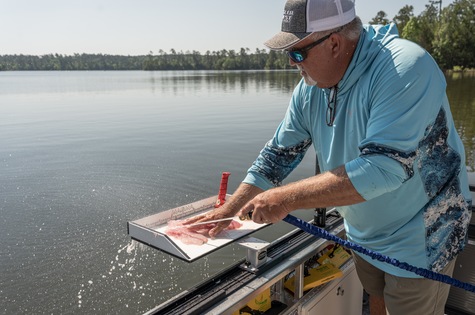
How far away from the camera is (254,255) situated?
225 centimetres

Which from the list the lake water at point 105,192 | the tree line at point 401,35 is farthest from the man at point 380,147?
the tree line at point 401,35

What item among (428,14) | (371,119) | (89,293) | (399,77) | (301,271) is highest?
(428,14)

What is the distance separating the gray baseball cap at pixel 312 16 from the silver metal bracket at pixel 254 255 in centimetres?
114

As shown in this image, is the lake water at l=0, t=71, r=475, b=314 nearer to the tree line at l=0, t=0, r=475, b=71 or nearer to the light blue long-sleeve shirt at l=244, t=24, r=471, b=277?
the light blue long-sleeve shirt at l=244, t=24, r=471, b=277

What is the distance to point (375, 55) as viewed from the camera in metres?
1.67

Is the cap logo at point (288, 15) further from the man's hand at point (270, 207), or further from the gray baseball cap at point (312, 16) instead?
the man's hand at point (270, 207)

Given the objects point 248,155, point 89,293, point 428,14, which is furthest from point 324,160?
point 428,14

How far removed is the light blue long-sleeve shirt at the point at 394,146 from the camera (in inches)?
58.3

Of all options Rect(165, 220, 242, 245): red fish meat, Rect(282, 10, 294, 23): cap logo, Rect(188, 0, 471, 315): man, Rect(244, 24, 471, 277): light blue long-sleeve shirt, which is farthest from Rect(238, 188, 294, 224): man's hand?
Rect(282, 10, 294, 23): cap logo

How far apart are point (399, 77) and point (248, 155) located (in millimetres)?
11891

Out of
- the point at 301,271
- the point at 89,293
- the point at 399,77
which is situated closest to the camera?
the point at 399,77

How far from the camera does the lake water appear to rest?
636 centimetres

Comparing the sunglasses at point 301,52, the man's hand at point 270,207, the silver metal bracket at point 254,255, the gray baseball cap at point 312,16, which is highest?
the gray baseball cap at point 312,16

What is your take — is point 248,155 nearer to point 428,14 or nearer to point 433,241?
point 433,241
